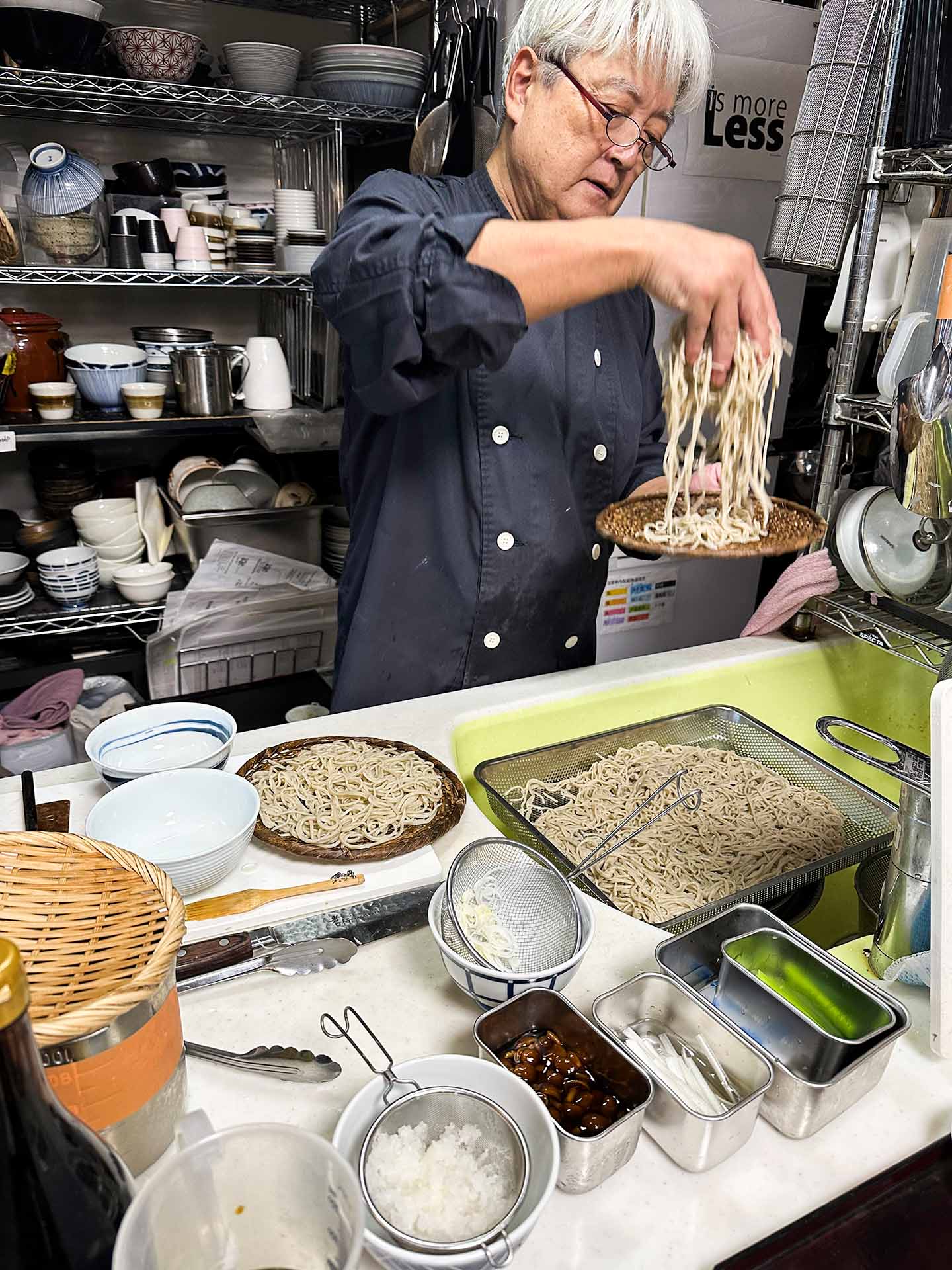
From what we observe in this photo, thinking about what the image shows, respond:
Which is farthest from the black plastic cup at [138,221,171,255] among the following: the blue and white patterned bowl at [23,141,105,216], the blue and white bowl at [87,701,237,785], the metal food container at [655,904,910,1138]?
the metal food container at [655,904,910,1138]

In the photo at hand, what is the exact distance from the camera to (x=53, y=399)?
2.71m

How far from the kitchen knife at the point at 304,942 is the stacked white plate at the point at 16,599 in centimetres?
208

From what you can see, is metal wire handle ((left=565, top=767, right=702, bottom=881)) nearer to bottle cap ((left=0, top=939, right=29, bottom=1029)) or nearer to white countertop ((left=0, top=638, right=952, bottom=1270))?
white countertop ((left=0, top=638, right=952, bottom=1270))

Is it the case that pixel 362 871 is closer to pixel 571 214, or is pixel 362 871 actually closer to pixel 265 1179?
pixel 265 1179

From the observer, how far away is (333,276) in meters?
1.28

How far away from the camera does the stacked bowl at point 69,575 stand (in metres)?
2.77

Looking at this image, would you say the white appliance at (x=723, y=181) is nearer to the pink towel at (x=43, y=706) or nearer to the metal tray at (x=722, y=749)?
the metal tray at (x=722, y=749)

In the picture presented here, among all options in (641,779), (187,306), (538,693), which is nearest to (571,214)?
(538,693)

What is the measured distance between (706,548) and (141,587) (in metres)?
2.11

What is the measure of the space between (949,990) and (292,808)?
812 mm

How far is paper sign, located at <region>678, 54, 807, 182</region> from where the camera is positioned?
8.52 ft

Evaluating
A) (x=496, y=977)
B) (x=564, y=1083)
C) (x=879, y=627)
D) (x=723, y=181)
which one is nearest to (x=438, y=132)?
(x=723, y=181)

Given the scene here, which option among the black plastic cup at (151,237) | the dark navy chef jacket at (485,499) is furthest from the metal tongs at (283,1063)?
the black plastic cup at (151,237)

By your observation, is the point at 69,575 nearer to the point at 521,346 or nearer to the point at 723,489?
the point at 521,346
